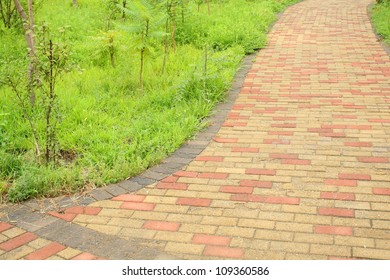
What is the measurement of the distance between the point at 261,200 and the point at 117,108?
8.13 ft

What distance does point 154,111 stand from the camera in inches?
212

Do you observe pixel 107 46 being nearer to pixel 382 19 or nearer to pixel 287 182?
pixel 287 182

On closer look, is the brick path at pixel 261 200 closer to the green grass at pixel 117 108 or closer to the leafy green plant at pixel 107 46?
the green grass at pixel 117 108

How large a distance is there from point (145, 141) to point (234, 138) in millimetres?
892

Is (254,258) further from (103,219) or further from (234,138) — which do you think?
(234,138)

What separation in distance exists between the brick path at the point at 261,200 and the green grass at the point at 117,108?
270 millimetres

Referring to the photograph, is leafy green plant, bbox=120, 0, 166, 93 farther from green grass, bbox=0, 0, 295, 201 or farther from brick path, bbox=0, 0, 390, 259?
brick path, bbox=0, 0, 390, 259

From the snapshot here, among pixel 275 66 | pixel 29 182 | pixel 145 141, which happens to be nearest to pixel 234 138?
pixel 145 141

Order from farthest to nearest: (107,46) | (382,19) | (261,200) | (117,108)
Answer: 1. (382,19)
2. (107,46)
3. (117,108)
4. (261,200)

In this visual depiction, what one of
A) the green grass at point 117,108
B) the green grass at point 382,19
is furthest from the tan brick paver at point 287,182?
the green grass at point 382,19

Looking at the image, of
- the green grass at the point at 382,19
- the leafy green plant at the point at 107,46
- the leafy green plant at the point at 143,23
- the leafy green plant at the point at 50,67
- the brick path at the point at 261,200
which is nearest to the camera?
the brick path at the point at 261,200

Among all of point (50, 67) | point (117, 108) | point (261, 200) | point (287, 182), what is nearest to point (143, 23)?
point (117, 108)

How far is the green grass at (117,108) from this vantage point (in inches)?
159

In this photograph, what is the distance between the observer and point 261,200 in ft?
11.8
